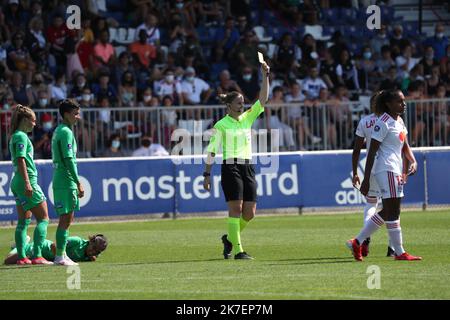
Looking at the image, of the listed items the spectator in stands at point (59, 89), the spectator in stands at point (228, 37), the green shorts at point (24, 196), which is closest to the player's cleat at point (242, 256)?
the green shorts at point (24, 196)

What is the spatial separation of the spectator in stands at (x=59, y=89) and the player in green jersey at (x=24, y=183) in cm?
1078

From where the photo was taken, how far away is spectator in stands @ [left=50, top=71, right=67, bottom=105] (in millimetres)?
25188

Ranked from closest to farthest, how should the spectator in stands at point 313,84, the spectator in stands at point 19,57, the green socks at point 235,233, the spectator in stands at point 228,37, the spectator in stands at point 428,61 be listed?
1. the green socks at point 235,233
2. the spectator in stands at point 19,57
3. the spectator in stands at point 313,84
4. the spectator in stands at point 228,37
5. the spectator in stands at point 428,61

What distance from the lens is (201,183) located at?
2297 centimetres

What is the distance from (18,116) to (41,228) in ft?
4.52

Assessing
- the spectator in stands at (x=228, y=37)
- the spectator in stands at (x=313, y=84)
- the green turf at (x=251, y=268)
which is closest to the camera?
the green turf at (x=251, y=268)

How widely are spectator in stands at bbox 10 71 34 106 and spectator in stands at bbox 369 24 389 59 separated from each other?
9161 millimetres

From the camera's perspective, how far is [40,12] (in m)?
26.9

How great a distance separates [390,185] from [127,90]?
12931 mm

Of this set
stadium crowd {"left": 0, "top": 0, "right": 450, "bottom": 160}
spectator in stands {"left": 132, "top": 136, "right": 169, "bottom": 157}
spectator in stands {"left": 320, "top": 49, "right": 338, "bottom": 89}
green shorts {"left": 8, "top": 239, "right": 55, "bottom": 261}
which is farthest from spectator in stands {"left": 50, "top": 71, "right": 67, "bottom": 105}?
green shorts {"left": 8, "top": 239, "right": 55, "bottom": 261}

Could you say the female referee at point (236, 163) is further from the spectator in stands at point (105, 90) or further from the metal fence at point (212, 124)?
the spectator in stands at point (105, 90)

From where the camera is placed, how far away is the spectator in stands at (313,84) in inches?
1074

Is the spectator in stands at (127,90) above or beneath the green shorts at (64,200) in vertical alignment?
above

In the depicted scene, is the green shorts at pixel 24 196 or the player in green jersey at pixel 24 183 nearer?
the player in green jersey at pixel 24 183
